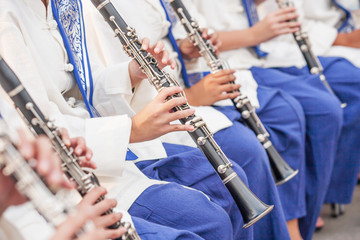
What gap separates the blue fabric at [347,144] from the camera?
1831mm

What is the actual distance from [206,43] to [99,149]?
21.9 inches

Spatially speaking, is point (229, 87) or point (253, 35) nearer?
point (229, 87)

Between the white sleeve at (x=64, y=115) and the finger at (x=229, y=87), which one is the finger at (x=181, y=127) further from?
the finger at (x=229, y=87)

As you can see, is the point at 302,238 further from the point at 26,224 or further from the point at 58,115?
the point at 26,224

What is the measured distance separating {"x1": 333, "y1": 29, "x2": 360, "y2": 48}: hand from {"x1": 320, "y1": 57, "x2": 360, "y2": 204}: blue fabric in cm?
25

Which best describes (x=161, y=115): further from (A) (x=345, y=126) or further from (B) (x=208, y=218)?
(A) (x=345, y=126)

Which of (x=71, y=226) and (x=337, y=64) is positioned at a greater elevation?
(x=71, y=226)

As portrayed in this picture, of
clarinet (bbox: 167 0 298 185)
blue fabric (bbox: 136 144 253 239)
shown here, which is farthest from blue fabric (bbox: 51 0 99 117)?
clarinet (bbox: 167 0 298 185)

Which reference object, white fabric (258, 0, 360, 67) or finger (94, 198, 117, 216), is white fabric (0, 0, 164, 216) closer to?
finger (94, 198, 117, 216)

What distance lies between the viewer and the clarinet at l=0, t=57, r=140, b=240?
2.87 feet

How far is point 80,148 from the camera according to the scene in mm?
891

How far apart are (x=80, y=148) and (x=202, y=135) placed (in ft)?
1.08

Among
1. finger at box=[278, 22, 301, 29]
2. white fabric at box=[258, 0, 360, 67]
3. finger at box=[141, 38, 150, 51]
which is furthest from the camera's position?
white fabric at box=[258, 0, 360, 67]

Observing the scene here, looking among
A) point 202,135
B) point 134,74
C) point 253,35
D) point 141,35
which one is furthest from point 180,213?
point 253,35
